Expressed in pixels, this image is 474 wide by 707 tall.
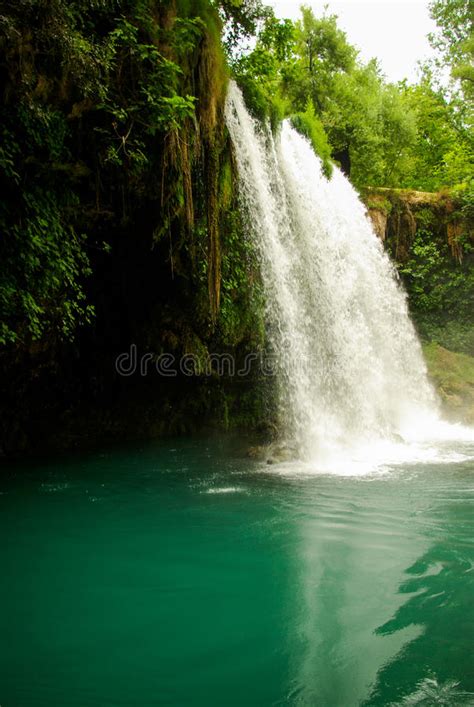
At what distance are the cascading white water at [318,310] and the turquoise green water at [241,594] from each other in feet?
10.3

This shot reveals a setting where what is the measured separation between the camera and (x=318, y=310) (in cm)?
1152

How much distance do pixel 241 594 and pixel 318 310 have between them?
26.5 ft

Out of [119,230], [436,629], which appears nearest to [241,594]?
[436,629]

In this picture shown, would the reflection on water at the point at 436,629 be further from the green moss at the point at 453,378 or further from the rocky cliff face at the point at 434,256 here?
the rocky cliff face at the point at 434,256

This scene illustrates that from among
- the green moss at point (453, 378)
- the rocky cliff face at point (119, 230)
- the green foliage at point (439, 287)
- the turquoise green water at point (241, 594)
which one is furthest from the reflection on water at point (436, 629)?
the green foliage at point (439, 287)

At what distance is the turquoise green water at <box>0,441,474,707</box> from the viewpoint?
303 centimetres

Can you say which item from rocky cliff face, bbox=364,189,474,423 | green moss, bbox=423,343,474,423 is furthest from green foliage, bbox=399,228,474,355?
green moss, bbox=423,343,474,423

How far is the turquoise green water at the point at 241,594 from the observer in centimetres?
303

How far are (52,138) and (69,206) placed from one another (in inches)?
35.9

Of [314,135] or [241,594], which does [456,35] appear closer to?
[314,135]

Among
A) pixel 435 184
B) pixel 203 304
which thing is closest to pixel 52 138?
pixel 203 304

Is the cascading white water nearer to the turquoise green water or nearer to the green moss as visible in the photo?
the green moss

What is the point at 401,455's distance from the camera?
930cm

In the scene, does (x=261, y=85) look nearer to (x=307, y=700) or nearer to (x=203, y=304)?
(x=203, y=304)
